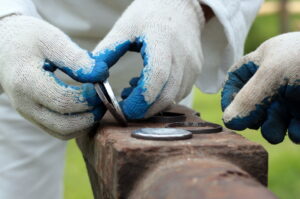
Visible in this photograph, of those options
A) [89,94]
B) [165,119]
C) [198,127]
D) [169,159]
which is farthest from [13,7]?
[169,159]

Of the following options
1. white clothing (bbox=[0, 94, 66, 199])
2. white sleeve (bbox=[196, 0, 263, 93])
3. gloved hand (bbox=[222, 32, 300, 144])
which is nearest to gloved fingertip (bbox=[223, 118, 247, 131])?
gloved hand (bbox=[222, 32, 300, 144])

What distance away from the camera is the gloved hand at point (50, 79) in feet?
4.55

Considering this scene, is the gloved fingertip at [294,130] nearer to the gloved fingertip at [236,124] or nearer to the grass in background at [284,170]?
the gloved fingertip at [236,124]

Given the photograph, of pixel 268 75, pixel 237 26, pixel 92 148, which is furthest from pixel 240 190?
pixel 237 26

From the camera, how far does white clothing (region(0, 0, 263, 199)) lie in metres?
1.86

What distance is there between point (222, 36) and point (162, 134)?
80 centimetres

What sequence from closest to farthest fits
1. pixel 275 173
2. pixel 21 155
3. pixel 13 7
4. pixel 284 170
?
1. pixel 13 7
2. pixel 21 155
3. pixel 275 173
4. pixel 284 170

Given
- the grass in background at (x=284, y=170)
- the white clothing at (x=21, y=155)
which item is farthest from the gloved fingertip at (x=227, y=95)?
the grass in background at (x=284, y=170)

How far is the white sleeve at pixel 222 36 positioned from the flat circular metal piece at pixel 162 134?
610 millimetres

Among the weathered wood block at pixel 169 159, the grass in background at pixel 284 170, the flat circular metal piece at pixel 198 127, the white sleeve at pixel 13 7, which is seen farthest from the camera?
the grass in background at pixel 284 170

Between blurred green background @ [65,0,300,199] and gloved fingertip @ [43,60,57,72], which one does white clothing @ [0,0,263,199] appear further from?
blurred green background @ [65,0,300,199]

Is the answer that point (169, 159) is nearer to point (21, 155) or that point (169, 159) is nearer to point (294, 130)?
point (294, 130)

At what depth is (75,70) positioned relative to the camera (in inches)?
55.2

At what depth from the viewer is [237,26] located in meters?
1.91
